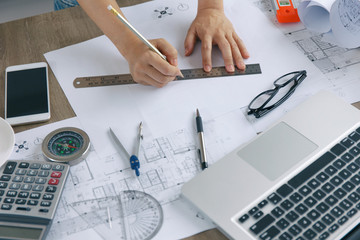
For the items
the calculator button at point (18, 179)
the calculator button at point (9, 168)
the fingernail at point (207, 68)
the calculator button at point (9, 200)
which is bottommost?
the calculator button at point (9, 200)

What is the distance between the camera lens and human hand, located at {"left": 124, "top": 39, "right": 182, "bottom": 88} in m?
0.85

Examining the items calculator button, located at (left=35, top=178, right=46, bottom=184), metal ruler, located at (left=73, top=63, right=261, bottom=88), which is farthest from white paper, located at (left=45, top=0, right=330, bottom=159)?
calculator button, located at (left=35, top=178, right=46, bottom=184)

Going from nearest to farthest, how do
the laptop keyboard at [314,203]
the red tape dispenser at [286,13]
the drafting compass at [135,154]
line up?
the laptop keyboard at [314,203] → the drafting compass at [135,154] → the red tape dispenser at [286,13]

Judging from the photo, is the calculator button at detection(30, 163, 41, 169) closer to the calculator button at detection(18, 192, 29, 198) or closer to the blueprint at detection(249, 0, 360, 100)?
the calculator button at detection(18, 192, 29, 198)

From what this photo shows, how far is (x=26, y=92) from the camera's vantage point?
847mm

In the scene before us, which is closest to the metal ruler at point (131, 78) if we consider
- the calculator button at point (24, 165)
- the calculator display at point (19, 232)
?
the calculator button at point (24, 165)

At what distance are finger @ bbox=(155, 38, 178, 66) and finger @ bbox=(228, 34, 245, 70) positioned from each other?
133 millimetres

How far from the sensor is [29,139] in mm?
802

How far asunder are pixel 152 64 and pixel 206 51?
14 cm

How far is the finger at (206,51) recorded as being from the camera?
92cm

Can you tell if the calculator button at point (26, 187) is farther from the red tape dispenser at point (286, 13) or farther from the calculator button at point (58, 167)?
the red tape dispenser at point (286, 13)

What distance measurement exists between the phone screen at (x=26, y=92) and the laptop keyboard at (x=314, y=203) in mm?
441

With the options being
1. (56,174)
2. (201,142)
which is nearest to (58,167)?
(56,174)

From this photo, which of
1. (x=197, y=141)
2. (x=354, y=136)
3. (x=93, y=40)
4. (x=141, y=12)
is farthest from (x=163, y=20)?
(x=354, y=136)
